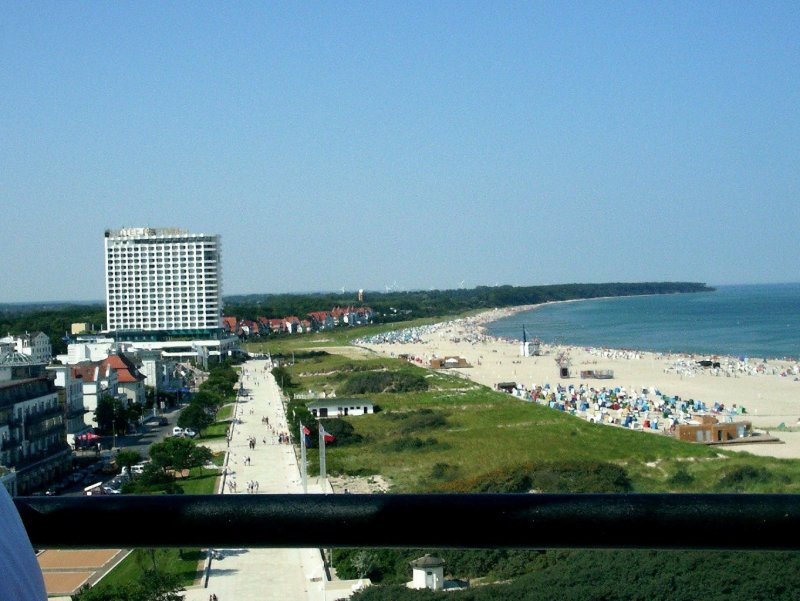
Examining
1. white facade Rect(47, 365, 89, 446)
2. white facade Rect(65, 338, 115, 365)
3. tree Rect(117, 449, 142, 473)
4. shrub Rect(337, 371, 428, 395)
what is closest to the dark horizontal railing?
tree Rect(117, 449, 142, 473)

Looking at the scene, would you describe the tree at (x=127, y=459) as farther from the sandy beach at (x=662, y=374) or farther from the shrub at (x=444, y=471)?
the sandy beach at (x=662, y=374)

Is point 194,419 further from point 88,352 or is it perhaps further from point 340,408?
point 88,352

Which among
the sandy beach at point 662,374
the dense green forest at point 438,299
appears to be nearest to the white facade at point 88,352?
the sandy beach at point 662,374

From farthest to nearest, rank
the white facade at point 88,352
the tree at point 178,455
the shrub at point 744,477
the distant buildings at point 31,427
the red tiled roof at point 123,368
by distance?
1. the white facade at point 88,352
2. the red tiled roof at point 123,368
3. the distant buildings at point 31,427
4. the tree at point 178,455
5. the shrub at point 744,477

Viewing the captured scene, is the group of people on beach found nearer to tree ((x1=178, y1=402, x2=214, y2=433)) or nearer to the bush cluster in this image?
tree ((x1=178, y1=402, x2=214, y2=433))

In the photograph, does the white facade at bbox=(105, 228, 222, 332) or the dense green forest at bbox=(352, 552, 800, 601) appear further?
the white facade at bbox=(105, 228, 222, 332)

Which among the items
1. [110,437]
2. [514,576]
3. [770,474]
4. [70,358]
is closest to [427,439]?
[770,474]
